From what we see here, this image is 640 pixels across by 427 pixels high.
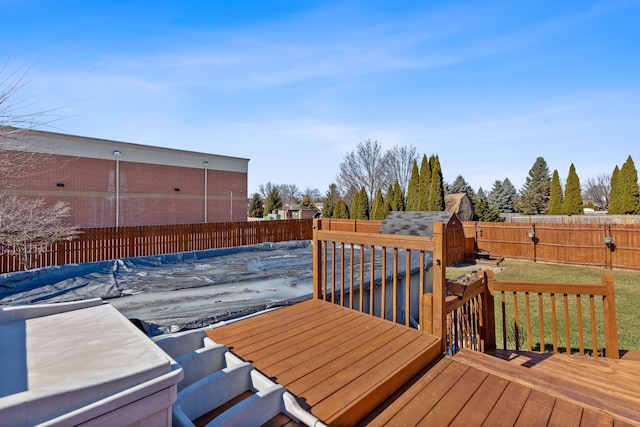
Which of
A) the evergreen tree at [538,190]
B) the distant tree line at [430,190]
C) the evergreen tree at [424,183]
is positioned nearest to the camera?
the distant tree line at [430,190]

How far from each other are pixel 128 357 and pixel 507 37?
8366mm

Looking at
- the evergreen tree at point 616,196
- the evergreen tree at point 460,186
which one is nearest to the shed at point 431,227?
the evergreen tree at point 616,196

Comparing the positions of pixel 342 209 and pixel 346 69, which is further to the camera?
pixel 342 209

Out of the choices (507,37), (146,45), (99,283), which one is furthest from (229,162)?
(507,37)

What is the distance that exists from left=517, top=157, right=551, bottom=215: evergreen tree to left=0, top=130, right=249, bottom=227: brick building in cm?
2983

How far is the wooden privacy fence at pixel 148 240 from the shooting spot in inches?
273

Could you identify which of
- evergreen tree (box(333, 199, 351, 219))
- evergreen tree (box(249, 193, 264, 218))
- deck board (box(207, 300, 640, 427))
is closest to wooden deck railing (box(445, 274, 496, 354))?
deck board (box(207, 300, 640, 427))

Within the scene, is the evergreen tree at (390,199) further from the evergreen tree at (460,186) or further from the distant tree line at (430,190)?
the evergreen tree at (460,186)

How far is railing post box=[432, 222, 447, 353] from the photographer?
2273 mm

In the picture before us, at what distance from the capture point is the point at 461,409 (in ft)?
5.20

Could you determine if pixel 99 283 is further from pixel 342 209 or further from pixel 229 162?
pixel 342 209

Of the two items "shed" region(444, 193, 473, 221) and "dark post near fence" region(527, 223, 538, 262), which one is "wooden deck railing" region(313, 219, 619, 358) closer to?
"dark post near fence" region(527, 223, 538, 262)

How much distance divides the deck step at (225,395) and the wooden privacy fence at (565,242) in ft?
41.3

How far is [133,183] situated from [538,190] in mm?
36035
